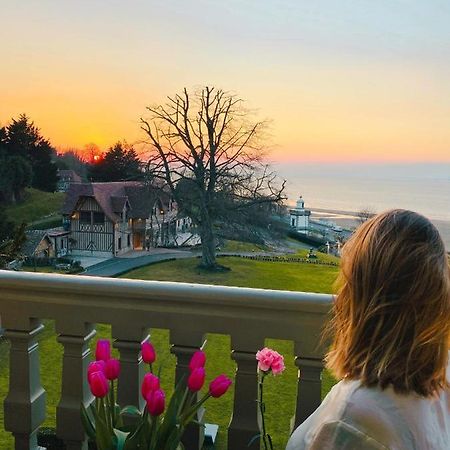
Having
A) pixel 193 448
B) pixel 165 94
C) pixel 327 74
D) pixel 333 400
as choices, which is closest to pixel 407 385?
pixel 333 400

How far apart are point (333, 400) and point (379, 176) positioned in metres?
2.86

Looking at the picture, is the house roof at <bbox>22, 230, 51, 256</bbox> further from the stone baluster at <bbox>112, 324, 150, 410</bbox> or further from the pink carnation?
the pink carnation

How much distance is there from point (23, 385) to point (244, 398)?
1.36 feet

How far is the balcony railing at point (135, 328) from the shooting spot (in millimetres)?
912

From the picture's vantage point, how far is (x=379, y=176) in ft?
10.7

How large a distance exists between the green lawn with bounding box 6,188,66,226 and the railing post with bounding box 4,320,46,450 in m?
4.42

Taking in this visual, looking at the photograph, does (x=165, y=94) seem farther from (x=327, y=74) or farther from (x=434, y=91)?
(x=434, y=91)

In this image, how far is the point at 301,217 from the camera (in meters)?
5.96

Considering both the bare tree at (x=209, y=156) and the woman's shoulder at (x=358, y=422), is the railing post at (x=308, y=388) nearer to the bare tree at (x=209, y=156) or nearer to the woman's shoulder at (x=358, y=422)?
the woman's shoulder at (x=358, y=422)

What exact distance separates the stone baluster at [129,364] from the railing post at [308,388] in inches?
11.2

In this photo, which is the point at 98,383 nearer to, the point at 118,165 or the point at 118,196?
the point at 118,165

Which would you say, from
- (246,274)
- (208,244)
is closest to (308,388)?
(246,274)

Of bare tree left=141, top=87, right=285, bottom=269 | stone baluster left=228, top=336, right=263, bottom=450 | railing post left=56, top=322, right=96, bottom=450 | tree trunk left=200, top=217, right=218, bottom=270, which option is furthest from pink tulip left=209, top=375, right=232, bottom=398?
bare tree left=141, top=87, right=285, bottom=269

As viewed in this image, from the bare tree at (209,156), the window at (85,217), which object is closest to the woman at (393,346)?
the window at (85,217)
